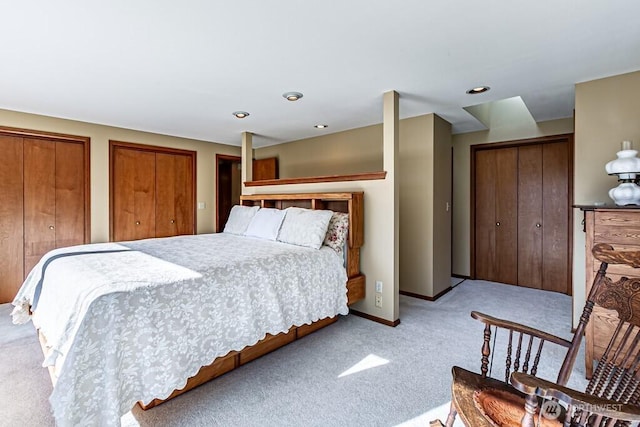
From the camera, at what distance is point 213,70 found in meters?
2.54

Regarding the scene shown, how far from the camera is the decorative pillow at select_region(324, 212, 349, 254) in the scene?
3.04 meters

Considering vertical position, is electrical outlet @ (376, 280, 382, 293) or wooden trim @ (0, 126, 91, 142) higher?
wooden trim @ (0, 126, 91, 142)

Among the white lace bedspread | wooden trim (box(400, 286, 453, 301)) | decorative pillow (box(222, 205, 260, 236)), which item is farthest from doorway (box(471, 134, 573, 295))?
decorative pillow (box(222, 205, 260, 236))

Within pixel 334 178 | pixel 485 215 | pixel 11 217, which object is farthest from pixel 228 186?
pixel 485 215

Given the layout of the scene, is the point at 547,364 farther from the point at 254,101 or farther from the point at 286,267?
the point at 254,101

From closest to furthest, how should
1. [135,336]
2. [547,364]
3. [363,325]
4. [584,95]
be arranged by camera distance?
[135,336] < [547,364] < [584,95] < [363,325]

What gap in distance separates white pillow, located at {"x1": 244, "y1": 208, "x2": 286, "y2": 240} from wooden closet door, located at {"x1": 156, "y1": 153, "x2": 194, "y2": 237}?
2.00 metres

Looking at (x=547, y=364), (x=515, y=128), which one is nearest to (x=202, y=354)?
(x=547, y=364)

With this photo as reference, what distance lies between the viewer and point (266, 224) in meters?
3.44

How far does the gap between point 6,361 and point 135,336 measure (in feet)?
5.28

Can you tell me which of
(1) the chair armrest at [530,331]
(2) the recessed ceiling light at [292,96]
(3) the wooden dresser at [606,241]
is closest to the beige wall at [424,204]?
(2) the recessed ceiling light at [292,96]

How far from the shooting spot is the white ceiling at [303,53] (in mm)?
1743

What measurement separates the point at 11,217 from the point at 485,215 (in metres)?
6.07

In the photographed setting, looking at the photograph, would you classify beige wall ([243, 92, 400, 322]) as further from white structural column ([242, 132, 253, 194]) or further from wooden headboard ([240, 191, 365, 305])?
white structural column ([242, 132, 253, 194])
